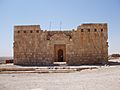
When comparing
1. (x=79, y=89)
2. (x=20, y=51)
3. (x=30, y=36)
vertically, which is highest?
(x=30, y=36)

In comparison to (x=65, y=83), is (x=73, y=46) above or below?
above

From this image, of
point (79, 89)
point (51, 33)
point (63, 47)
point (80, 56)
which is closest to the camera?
point (79, 89)

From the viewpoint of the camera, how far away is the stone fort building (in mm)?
25219

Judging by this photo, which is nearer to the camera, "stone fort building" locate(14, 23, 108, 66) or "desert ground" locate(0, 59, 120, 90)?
"desert ground" locate(0, 59, 120, 90)

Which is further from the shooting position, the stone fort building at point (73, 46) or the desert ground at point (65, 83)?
the stone fort building at point (73, 46)

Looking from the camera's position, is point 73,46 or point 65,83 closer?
point 65,83

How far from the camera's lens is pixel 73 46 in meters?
25.3

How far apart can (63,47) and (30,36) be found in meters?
5.85

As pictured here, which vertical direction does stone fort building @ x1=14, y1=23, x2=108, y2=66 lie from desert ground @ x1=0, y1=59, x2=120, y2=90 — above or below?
above

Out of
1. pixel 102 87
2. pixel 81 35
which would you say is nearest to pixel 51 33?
pixel 81 35

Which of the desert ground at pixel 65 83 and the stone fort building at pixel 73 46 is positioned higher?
the stone fort building at pixel 73 46

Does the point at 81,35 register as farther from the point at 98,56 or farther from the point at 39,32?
the point at 39,32

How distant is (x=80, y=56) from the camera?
2523 centimetres

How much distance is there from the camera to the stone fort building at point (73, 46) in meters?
25.2
